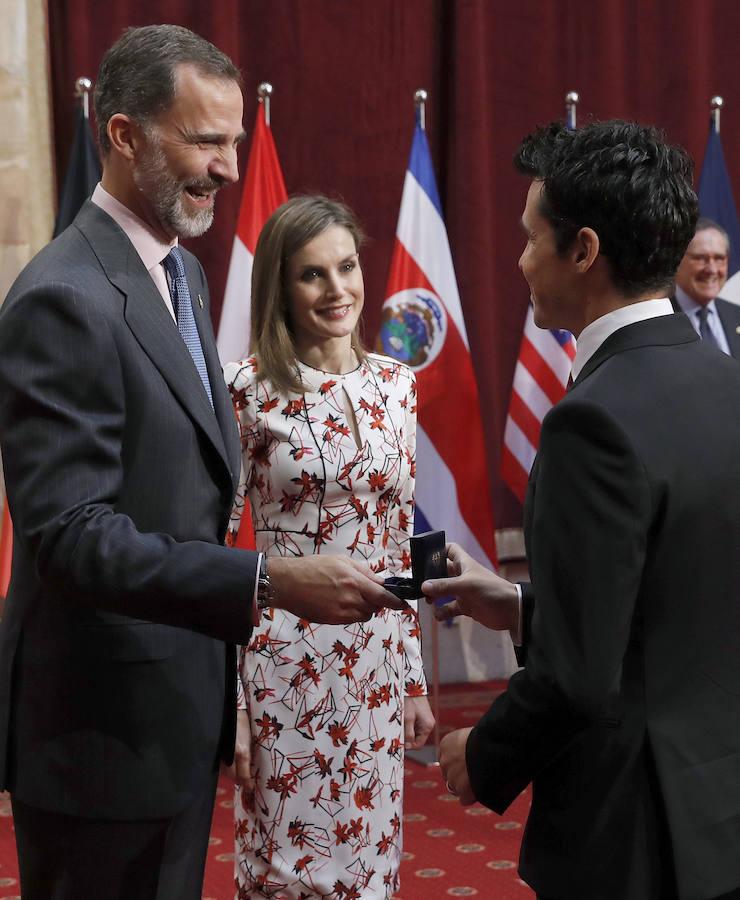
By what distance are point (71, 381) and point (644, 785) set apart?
0.90m

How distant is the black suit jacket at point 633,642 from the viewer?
1.35m

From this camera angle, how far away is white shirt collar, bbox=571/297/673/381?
1512 mm

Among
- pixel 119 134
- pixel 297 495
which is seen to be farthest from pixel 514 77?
pixel 119 134

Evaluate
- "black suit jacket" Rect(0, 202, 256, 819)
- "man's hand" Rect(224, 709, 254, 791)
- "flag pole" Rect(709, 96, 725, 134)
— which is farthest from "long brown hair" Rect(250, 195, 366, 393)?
"flag pole" Rect(709, 96, 725, 134)

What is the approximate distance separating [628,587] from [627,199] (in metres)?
0.50

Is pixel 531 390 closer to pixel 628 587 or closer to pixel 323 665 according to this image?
pixel 323 665

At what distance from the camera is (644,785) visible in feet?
4.67

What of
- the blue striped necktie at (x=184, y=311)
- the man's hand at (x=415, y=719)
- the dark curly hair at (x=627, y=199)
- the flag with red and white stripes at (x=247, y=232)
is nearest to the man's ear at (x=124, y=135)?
the blue striped necktie at (x=184, y=311)

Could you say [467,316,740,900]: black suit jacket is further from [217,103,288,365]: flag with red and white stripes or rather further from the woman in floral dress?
[217,103,288,365]: flag with red and white stripes

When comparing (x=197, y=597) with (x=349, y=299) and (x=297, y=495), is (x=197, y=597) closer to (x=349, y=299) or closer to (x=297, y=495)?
(x=297, y=495)

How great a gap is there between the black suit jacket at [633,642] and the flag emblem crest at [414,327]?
317cm

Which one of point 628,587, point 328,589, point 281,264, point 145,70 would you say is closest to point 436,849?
point 281,264

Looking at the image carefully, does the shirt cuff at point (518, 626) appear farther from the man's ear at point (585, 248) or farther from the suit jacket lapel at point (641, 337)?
the man's ear at point (585, 248)

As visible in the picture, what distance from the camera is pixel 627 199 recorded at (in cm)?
151
